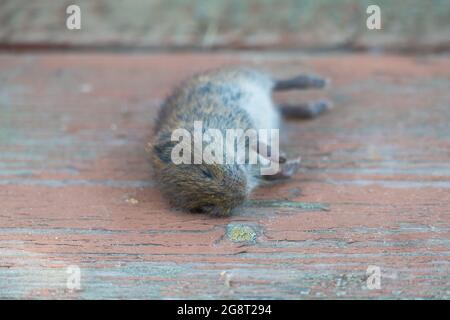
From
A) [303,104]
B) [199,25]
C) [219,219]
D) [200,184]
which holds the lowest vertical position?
[219,219]

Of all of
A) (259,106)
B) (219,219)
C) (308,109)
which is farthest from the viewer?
(259,106)

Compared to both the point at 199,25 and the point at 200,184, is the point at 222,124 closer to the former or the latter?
A: the point at 200,184

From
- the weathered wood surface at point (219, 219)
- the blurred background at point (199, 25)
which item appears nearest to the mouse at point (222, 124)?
the weathered wood surface at point (219, 219)

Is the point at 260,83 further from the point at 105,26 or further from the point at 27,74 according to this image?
the point at 27,74

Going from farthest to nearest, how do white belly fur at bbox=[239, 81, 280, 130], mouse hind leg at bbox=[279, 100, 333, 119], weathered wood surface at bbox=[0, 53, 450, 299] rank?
white belly fur at bbox=[239, 81, 280, 130]
mouse hind leg at bbox=[279, 100, 333, 119]
weathered wood surface at bbox=[0, 53, 450, 299]

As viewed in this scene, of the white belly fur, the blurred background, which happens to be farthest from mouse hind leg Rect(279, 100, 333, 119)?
the blurred background

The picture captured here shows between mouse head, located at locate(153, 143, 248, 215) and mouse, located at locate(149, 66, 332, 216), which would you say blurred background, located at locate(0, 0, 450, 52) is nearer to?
mouse, located at locate(149, 66, 332, 216)

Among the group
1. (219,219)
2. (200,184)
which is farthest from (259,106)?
(219,219)
